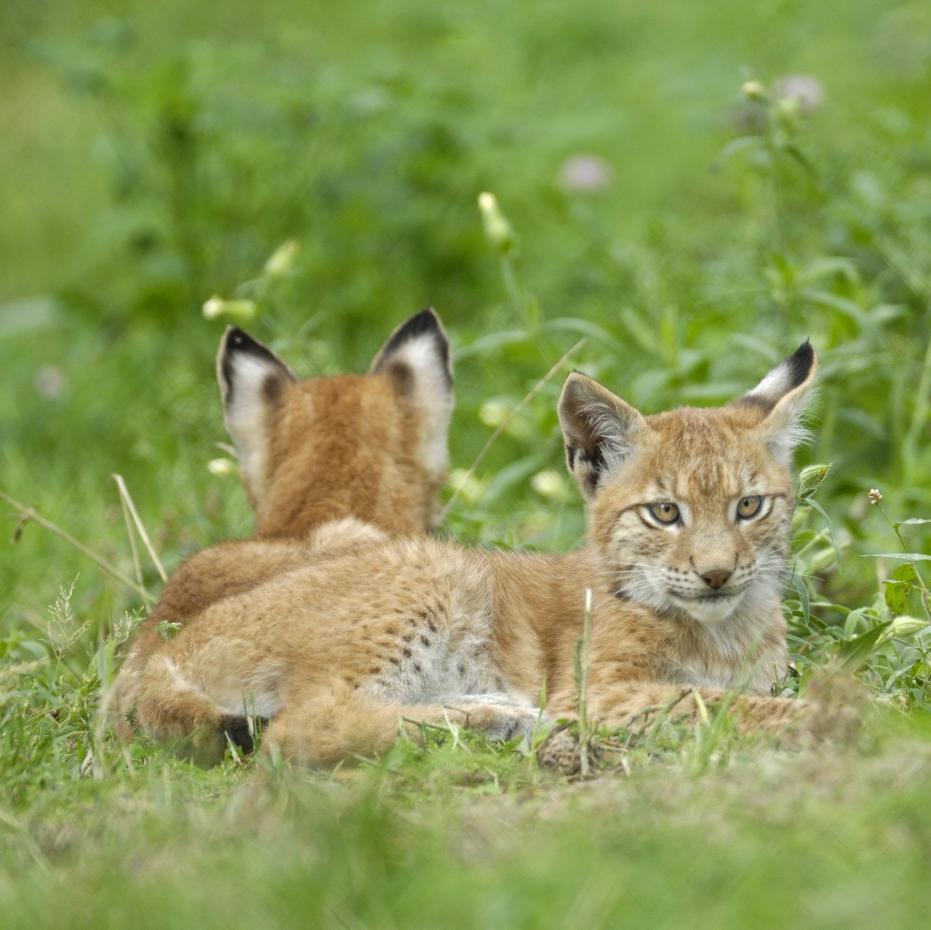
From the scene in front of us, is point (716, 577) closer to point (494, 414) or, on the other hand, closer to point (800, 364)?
point (800, 364)

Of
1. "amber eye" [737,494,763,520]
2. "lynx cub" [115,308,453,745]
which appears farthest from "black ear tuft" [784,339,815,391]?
"lynx cub" [115,308,453,745]

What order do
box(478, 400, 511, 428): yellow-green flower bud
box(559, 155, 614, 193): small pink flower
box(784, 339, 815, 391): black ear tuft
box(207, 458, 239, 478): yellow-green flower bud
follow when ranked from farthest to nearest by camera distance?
box(559, 155, 614, 193): small pink flower, box(478, 400, 511, 428): yellow-green flower bud, box(207, 458, 239, 478): yellow-green flower bud, box(784, 339, 815, 391): black ear tuft

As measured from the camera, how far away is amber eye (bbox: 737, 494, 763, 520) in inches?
203

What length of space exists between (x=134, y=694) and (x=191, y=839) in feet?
4.64

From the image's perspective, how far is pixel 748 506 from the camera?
5.18 meters

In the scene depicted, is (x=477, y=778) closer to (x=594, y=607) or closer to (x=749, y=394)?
(x=594, y=607)

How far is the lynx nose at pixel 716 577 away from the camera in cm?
497

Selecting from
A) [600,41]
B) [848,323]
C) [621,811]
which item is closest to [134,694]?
[621,811]

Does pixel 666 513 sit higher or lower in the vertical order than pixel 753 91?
lower

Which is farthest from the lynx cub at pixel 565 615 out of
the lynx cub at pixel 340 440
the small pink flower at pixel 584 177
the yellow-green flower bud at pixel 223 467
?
the small pink flower at pixel 584 177

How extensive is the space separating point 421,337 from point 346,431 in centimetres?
58

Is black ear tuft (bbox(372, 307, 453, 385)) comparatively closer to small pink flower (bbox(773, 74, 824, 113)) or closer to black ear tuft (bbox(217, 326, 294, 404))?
black ear tuft (bbox(217, 326, 294, 404))

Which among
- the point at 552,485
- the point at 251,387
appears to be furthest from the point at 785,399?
the point at 251,387

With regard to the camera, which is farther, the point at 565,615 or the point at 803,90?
the point at 803,90
